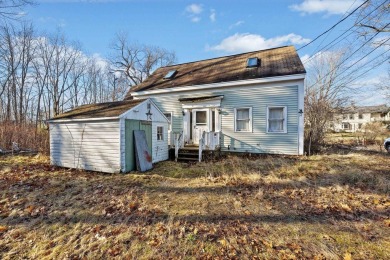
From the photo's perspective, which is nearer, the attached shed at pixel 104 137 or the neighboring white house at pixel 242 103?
the attached shed at pixel 104 137

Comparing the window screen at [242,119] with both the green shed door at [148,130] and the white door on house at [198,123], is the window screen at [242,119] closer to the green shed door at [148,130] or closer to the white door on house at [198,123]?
the white door on house at [198,123]

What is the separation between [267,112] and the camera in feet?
34.4

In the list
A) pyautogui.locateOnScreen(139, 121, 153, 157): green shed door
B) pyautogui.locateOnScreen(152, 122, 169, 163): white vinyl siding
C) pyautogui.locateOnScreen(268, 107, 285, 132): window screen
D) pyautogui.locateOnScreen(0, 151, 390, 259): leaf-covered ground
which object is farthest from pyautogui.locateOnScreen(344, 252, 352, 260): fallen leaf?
pyautogui.locateOnScreen(152, 122, 169, 163): white vinyl siding

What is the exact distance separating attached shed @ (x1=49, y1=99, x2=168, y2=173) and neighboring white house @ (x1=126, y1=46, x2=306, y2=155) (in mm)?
2541

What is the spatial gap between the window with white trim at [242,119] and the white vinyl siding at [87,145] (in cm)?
641

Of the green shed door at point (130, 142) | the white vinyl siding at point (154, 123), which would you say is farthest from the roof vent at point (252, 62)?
the green shed door at point (130, 142)

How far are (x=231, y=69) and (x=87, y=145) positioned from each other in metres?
9.05

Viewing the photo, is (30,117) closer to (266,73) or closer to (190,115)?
(190,115)

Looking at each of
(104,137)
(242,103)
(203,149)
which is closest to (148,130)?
(104,137)

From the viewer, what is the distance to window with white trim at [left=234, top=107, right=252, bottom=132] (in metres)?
11.1

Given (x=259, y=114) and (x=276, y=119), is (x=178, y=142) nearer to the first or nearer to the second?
(x=259, y=114)

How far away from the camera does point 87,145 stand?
8.55 m

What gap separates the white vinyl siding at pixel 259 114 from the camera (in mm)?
10031

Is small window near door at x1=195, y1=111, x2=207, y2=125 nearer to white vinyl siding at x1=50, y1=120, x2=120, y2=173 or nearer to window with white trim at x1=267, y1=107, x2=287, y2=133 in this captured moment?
window with white trim at x1=267, y1=107, x2=287, y2=133
